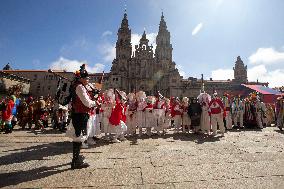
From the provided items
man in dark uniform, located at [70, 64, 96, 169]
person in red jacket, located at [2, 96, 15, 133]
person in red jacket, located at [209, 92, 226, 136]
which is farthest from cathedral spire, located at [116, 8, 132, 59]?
man in dark uniform, located at [70, 64, 96, 169]

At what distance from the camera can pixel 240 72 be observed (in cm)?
7388

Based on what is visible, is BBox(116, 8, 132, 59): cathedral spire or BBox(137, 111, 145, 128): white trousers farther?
BBox(116, 8, 132, 59): cathedral spire

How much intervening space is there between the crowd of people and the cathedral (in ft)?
156

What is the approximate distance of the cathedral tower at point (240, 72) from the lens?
7338cm

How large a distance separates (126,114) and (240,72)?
71.4m

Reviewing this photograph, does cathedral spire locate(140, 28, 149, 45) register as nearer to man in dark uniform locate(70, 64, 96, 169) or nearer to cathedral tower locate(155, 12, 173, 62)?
cathedral tower locate(155, 12, 173, 62)

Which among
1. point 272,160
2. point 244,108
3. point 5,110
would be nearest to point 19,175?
point 272,160

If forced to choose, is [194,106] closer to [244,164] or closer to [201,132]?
[201,132]

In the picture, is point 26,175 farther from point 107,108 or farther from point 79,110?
point 107,108

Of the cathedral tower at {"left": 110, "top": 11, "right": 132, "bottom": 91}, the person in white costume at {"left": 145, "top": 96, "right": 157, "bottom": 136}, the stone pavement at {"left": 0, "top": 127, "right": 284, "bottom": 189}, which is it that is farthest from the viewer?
the cathedral tower at {"left": 110, "top": 11, "right": 132, "bottom": 91}

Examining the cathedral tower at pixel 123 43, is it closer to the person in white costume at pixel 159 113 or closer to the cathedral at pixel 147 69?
the cathedral at pixel 147 69

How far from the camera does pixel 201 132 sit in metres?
11.3

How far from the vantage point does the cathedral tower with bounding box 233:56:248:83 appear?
7338 centimetres

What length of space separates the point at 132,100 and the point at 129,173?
6.26 m
